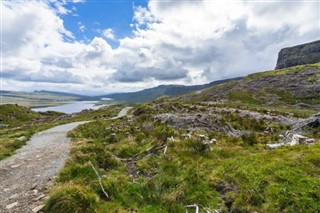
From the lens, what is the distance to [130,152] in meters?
17.7

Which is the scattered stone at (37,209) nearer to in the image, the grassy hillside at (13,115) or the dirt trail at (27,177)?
the dirt trail at (27,177)

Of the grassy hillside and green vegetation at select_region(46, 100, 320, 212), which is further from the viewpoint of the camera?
the grassy hillside

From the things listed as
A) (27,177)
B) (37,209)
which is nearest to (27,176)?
(27,177)

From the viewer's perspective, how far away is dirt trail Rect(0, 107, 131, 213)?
A: 9321 mm

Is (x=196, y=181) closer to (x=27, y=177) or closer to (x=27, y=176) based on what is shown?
(x=27, y=177)

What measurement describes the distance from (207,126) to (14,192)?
19.4 meters

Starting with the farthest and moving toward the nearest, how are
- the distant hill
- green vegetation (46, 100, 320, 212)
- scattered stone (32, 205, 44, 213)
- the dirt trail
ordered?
the distant hill, the dirt trail, green vegetation (46, 100, 320, 212), scattered stone (32, 205, 44, 213)

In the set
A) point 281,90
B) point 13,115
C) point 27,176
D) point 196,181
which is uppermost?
point 281,90

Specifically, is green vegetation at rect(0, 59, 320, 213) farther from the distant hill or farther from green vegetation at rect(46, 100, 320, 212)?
the distant hill

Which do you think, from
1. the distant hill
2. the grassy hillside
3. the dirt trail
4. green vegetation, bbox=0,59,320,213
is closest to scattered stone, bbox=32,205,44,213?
the dirt trail

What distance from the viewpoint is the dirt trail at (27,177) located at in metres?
9.32

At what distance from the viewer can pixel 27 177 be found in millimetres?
12250

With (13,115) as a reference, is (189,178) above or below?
above

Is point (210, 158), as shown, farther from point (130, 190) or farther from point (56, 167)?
point (56, 167)
